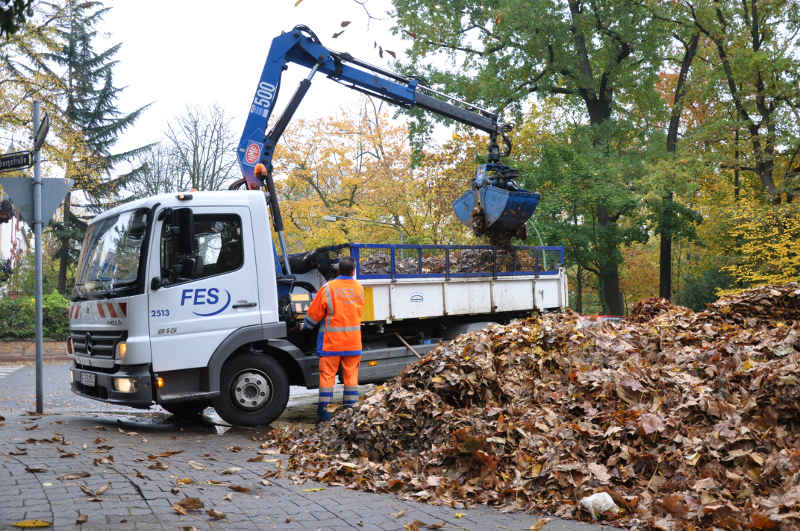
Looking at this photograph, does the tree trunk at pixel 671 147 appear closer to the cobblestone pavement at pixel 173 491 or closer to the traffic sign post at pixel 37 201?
the traffic sign post at pixel 37 201

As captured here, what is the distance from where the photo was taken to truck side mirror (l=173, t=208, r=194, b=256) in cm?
720

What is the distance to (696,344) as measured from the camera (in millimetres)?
7266

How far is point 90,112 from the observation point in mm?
27984

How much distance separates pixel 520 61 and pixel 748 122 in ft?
25.4

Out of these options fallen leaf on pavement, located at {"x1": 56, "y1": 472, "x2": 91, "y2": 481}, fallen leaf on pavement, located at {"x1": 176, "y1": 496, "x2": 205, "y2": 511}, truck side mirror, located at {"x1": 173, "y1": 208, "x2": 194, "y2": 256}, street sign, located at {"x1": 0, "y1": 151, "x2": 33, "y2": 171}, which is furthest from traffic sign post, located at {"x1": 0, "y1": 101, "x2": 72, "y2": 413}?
fallen leaf on pavement, located at {"x1": 176, "y1": 496, "x2": 205, "y2": 511}

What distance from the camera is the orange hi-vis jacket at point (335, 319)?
25.4ft

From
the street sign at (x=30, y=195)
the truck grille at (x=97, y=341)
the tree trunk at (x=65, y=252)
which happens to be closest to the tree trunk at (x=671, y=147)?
the street sign at (x=30, y=195)

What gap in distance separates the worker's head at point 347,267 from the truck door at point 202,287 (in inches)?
37.9

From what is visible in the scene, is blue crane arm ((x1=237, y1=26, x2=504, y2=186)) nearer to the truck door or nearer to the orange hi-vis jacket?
the truck door

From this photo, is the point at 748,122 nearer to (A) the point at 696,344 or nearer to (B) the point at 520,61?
(B) the point at 520,61

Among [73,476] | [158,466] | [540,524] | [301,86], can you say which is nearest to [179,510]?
[73,476]

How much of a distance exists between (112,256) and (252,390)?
6.86ft

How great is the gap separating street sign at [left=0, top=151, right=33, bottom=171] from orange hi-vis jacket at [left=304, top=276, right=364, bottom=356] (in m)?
4.18

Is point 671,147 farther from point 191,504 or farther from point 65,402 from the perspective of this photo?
point 191,504
